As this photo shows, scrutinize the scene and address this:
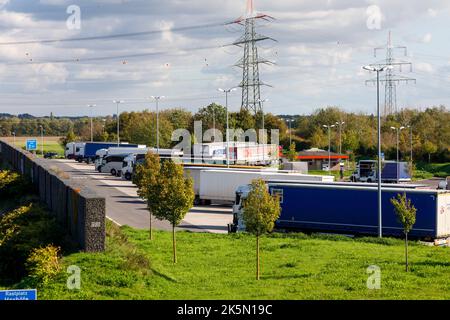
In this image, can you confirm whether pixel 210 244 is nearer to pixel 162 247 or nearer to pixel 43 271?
pixel 162 247

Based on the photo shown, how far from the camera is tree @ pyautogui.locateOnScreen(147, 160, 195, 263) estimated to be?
96.0 feet

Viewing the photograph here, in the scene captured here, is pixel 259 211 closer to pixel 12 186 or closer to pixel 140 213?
pixel 140 213

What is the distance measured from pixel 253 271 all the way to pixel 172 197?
5184 mm

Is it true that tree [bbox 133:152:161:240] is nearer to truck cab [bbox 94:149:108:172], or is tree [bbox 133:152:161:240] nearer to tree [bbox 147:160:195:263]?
tree [bbox 147:160:195:263]

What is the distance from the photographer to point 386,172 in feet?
242

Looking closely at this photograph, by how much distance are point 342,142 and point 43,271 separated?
94165 millimetres

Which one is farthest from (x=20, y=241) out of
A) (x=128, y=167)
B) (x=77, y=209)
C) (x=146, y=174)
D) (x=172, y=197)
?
(x=128, y=167)

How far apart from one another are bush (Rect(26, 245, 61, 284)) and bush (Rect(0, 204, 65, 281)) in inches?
68.5

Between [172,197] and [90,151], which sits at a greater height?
[90,151]

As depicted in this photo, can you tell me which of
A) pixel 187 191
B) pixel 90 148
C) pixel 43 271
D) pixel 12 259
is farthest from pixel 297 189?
pixel 90 148

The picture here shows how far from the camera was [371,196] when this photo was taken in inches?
1443

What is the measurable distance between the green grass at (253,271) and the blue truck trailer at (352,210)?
2015 millimetres

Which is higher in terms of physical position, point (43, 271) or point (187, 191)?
point (187, 191)

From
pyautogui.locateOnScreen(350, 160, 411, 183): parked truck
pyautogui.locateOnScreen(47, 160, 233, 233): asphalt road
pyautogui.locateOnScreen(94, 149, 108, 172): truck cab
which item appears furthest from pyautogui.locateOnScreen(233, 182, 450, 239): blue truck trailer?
pyautogui.locateOnScreen(94, 149, 108, 172): truck cab
